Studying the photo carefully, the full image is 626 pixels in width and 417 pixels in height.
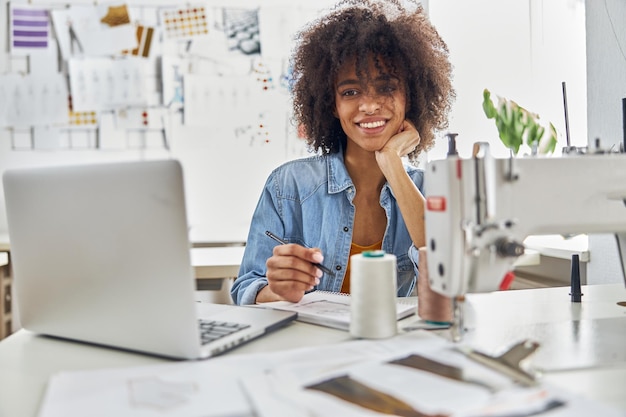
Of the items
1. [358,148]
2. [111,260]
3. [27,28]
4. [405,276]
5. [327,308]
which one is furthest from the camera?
[27,28]

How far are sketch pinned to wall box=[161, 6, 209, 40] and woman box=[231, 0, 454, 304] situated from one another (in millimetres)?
1512

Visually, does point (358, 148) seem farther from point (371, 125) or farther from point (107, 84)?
point (107, 84)

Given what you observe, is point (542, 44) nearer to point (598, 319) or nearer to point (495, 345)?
point (598, 319)

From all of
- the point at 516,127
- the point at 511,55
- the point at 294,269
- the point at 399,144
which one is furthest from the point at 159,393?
the point at 511,55

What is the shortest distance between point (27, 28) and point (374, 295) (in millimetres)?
2804

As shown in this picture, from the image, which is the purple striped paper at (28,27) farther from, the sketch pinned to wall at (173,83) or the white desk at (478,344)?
the white desk at (478,344)

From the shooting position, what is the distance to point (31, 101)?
300cm

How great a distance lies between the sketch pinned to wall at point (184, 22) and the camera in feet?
10.0

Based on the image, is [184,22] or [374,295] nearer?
[374,295]

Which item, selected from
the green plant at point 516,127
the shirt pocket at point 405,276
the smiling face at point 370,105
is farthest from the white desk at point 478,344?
the green plant at point 516,127

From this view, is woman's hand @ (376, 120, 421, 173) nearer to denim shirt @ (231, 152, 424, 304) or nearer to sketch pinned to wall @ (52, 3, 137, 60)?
denim shirt @ (231, 152, 424, 304)

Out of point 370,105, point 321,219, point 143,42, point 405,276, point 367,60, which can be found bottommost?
point 405,276

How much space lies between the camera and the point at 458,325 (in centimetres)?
87

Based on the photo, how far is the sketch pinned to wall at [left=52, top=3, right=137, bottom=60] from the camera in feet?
9.86
